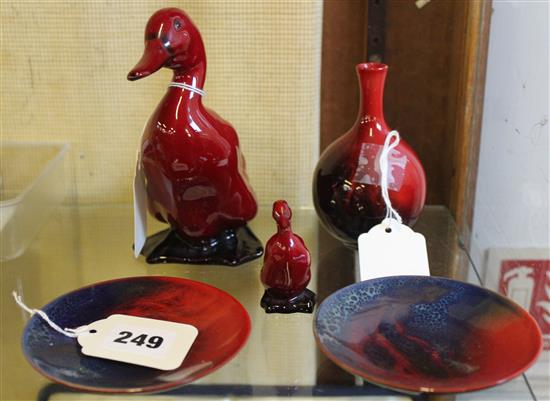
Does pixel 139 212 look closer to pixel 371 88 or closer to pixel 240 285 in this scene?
pixel 240 285

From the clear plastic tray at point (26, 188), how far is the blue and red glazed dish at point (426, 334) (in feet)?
1.10

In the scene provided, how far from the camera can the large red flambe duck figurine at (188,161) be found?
65cm

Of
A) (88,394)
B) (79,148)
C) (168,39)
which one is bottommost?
(88,394)

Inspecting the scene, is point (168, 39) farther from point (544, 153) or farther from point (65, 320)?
point (544, 153)

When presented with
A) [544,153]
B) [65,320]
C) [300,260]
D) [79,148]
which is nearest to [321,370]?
[300,260]

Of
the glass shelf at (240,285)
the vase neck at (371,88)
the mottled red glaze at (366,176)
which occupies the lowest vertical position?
the glass shelf at (240,285)

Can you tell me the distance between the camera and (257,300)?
2.16ft

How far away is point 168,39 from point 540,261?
42 cm

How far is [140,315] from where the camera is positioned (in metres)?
0.62

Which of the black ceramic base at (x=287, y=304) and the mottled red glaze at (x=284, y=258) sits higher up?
the mottled red glaze at (x=284, y=258)

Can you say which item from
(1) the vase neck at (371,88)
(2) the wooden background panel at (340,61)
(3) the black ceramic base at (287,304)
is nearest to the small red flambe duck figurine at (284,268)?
(3) the black ceramic base at (287,304)

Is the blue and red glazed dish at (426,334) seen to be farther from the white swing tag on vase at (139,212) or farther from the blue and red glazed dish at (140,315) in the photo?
the white swing tag on vase at (139,212)

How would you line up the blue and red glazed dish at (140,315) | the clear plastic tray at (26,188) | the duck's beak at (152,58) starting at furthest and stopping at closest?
the clear plastic tray at (26,188), the duck's beak at (152,58), the blue and red glazed dish at (140,315)

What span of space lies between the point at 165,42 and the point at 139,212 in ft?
0.57
